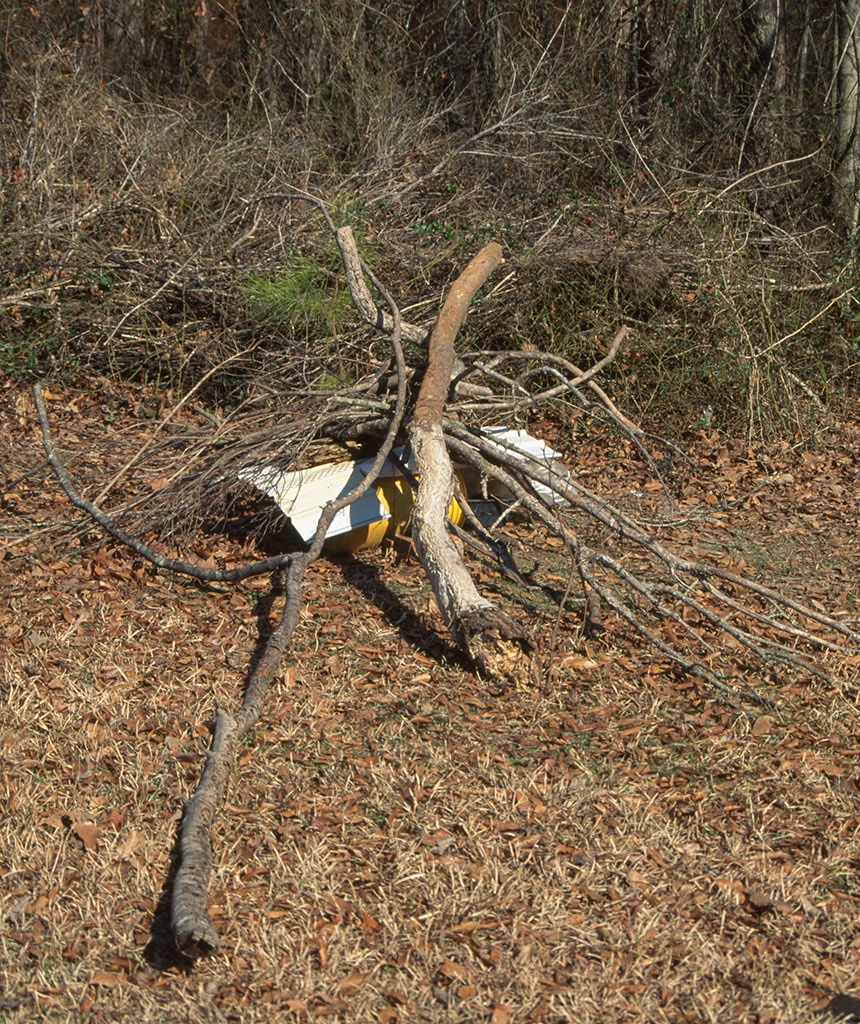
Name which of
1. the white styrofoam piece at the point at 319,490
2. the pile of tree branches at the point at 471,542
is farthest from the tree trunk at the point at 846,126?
the white styrofoam piece at the point at 319,490

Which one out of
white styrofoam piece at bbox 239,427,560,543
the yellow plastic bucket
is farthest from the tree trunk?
the yellow plastic bucket

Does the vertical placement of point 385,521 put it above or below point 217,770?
below

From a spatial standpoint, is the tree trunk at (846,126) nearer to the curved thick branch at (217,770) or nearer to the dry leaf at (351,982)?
the curved thick branch at (217,770)

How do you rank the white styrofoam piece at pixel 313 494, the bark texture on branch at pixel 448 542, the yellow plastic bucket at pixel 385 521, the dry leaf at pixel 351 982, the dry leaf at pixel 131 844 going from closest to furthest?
the dry leaf at pixel 351 982, the dry leaf at pixel 131 844, the bark texture on branch at pixel 448 542, the white styrofoam piece at pixel 313 494, the yellow plastic bucket at pixel 385 521

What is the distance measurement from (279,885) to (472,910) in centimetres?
56

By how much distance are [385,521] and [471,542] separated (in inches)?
24.4

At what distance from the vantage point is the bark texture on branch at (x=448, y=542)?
12.9ft

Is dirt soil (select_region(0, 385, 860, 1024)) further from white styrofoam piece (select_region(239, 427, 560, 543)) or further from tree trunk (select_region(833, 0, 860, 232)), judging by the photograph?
tree trunk (select_region(833, 0, 860, 232))

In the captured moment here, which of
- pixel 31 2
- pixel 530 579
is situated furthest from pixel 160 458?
pixel 31 2

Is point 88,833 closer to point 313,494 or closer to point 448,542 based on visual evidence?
point 448,542

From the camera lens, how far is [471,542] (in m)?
4.65

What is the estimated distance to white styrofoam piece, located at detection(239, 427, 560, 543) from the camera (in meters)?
4.86

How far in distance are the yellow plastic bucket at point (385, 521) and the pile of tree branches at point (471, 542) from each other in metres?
0.09

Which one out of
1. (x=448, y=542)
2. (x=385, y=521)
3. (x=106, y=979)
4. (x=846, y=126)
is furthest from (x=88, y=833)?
(x=846, y=126)
